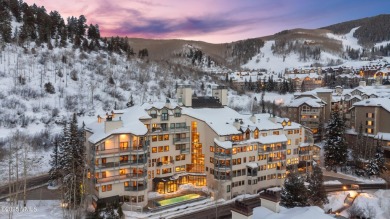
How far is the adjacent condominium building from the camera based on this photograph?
43875mm

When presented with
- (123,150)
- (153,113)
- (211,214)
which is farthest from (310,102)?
(123,150)

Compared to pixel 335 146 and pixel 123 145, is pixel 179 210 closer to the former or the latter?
pixel 123 145

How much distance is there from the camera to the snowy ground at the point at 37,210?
38.9 meters

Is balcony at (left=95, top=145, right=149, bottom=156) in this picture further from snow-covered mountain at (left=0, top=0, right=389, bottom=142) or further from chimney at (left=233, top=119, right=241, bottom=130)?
snow-covered mountain at (left=0, top=0, right=389, bottom=142)

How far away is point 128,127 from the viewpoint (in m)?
44.5

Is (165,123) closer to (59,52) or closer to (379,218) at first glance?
(379,218)

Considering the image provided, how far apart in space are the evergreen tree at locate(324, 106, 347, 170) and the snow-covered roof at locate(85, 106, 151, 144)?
4220cm

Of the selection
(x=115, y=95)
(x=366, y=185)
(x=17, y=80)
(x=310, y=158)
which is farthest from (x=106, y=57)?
(x=366, y=185)

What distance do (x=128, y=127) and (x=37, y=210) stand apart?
663 inches

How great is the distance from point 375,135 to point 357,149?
26.5 feet

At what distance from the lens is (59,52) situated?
11794cm

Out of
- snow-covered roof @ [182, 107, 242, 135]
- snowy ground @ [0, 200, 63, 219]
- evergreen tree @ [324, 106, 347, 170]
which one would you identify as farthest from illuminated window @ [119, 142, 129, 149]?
evergreen tree @ [324, 106, 347, 170]

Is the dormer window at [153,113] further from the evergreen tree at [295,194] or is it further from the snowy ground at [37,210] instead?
the evergreen tree at [295,194]

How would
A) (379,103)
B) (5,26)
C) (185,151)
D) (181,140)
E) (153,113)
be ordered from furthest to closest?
(5,26), (379,103), (185,151), (181,140), (153,113)
